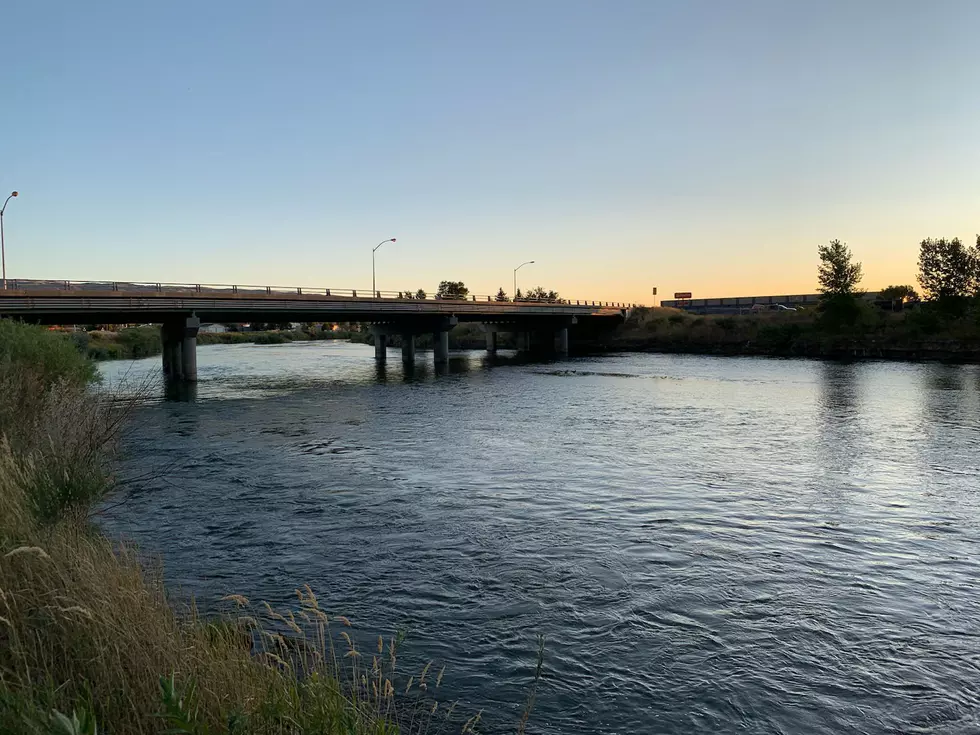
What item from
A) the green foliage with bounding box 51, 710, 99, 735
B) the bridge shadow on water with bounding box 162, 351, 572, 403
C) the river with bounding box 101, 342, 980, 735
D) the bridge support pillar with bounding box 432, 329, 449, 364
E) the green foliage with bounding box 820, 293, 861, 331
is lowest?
the river with bounding box 101, 342, 980, 735

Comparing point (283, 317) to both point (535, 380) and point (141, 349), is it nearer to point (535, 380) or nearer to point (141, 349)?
point (535, 380)

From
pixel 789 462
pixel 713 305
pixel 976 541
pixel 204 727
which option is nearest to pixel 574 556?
pixel 976 541

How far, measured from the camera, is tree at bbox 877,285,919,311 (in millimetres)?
114688

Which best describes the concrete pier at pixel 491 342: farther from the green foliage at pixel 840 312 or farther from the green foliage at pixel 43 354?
the green foliage at pixel 43 354

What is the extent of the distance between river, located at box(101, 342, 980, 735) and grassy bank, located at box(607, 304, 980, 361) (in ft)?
184

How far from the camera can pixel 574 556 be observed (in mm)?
14609

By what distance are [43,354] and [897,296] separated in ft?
398

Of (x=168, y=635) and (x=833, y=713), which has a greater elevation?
(x=168, y=635)

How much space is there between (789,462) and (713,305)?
16404 centimetres

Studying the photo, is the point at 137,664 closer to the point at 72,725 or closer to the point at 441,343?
the point at 72,725

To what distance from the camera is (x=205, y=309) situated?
6069 centimetres

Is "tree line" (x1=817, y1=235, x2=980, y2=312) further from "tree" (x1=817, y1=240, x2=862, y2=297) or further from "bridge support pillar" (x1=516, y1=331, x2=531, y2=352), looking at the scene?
"bridge support pillar" (x1=516, y1=331, x2=531, y2=352)

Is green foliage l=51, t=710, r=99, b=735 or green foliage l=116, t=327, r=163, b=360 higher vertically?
green foliage l=116, t=327, r=163, b=360

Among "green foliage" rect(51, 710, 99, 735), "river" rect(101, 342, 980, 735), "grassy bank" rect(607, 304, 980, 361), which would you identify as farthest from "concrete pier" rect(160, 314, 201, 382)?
"grassy bank" rect(607, 304, 980, 361)
